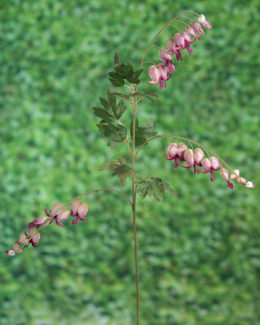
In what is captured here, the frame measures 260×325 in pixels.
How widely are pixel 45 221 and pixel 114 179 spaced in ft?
4.07

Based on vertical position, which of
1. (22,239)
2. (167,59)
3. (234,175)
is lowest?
(22,239)

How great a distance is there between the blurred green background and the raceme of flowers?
1.19 m

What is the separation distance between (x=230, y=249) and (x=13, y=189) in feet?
3.47

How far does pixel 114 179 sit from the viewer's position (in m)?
2.03

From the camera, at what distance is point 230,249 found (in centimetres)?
204

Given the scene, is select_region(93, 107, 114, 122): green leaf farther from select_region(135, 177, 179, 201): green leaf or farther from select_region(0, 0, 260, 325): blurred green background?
select_region(0, 0, 260, 325): blurred green background

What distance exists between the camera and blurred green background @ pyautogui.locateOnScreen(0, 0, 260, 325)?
2.01m

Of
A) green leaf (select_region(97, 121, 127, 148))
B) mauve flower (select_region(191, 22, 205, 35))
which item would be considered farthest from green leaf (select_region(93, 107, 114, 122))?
mauve flower (select_region(191, 22, 205, 35))

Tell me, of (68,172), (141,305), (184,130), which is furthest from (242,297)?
(68,172)

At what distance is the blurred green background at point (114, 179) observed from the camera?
201cm

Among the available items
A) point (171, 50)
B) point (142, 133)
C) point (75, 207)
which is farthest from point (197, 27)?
point (75, 207)

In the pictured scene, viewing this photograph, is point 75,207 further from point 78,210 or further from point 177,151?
point 177,151

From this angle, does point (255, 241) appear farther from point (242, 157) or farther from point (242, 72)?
point (242, 72)

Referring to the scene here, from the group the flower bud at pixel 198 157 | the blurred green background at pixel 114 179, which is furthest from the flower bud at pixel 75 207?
the blurred green background at pixel 114 179
